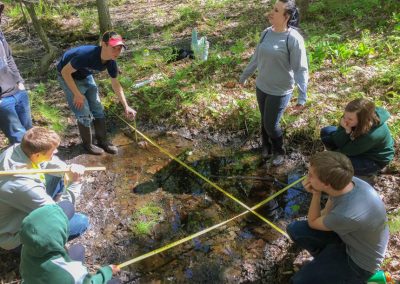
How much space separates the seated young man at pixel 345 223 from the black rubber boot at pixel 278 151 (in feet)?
7.02

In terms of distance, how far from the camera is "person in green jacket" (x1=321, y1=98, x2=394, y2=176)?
3959mm

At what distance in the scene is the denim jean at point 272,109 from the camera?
4922 mm

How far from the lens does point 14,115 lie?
4.71m

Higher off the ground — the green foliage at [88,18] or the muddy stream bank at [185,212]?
the green foliage at [88,18]

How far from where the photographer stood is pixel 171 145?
20.3 ft

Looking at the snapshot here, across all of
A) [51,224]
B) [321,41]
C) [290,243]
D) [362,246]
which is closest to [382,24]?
[321,41]

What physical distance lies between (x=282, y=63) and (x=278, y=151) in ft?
4.91

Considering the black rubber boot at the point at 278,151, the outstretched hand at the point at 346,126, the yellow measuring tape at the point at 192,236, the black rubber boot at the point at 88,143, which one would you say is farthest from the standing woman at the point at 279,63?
the black rubber boot at the point at 88,143

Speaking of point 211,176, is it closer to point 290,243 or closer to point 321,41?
point 290,243

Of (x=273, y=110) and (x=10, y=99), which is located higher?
(x=10, y=99)

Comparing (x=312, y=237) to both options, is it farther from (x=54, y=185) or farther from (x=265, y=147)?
(x=54, y=185)

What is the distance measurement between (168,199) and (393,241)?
2.73m

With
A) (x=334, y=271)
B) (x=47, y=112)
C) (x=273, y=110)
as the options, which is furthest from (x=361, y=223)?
(x=47, y=112)

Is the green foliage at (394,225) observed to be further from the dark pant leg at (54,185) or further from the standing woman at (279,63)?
the dark pant leg at (54,185)
